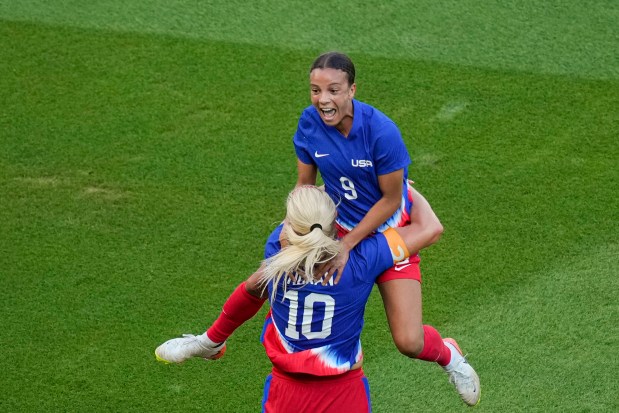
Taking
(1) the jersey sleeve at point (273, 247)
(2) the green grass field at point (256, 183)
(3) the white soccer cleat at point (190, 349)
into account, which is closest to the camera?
(1) the jersey sleeve at point (273, 247)

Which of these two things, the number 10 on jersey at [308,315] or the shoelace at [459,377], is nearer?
the number 10 on jersey at [308,315]

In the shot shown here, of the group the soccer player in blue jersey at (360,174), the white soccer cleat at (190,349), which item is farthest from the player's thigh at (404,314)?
the white soccer cleat at (190,349)

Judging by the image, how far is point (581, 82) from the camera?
889 cm

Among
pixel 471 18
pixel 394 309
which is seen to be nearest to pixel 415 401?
pixel 394 309

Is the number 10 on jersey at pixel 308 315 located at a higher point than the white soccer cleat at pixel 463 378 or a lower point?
higher

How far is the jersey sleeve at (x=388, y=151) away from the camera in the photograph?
512 centimetres

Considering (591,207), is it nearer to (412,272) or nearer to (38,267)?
(412,272)

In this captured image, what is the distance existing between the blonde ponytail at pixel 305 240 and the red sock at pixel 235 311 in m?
0.57

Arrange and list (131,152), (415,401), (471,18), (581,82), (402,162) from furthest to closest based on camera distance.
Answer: (471,18) < (581,82) < (131,152) < (415,401) < (402,162)

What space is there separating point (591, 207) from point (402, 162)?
2.80 metres

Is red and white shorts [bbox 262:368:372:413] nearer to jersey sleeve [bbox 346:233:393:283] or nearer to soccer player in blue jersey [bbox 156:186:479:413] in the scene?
soccer player in blue jersey [bbox 156:186:479:413]

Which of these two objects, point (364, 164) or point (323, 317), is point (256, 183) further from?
point (323, 317)

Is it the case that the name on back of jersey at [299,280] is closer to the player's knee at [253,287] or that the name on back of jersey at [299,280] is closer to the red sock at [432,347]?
the player's knee at [253,287]

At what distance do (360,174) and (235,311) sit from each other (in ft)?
3.00
